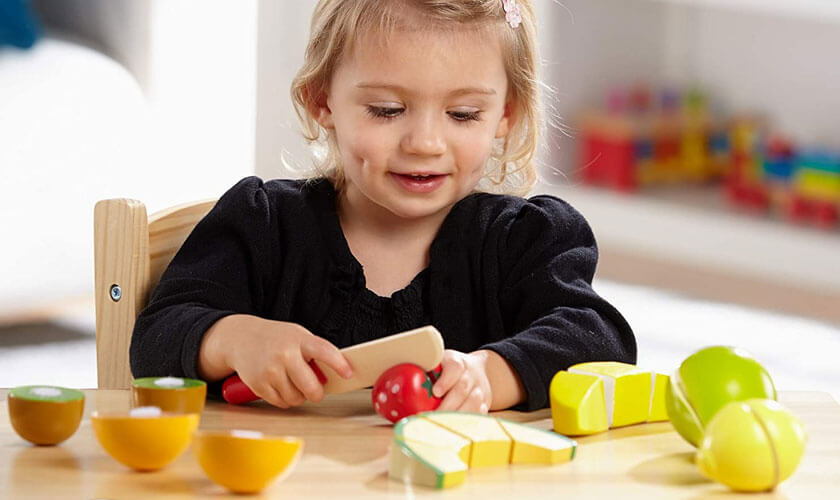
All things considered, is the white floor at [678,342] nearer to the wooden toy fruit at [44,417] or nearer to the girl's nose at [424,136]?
the girl's nose at [424,136]

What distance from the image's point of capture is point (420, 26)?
942mm

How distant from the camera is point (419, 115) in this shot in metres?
0.91

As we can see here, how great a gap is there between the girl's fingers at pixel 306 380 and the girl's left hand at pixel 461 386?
0.07 metres

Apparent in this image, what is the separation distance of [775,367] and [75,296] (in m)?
1.18

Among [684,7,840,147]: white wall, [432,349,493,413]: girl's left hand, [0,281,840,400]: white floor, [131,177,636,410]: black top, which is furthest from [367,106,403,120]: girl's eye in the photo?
[684,7,840,147]: white wall

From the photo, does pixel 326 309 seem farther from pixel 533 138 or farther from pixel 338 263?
pixel 533 138

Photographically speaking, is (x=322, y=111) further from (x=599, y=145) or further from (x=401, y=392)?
(x=599, y=145)

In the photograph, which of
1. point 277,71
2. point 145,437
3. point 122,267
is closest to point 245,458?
point 145,437

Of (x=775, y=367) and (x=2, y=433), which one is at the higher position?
(x=2, y=433)

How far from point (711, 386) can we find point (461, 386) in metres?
0.15

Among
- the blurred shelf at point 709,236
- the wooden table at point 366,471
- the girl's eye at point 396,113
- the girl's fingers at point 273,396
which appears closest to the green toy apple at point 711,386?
the wooden table at point 366,471

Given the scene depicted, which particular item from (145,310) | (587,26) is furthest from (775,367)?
(145,310)

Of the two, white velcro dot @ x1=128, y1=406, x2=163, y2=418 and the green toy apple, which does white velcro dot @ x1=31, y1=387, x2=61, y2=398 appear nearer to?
white velcro dot @ x1=128, y1=406, x2=163, y2=418

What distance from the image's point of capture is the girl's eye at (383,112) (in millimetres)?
931
